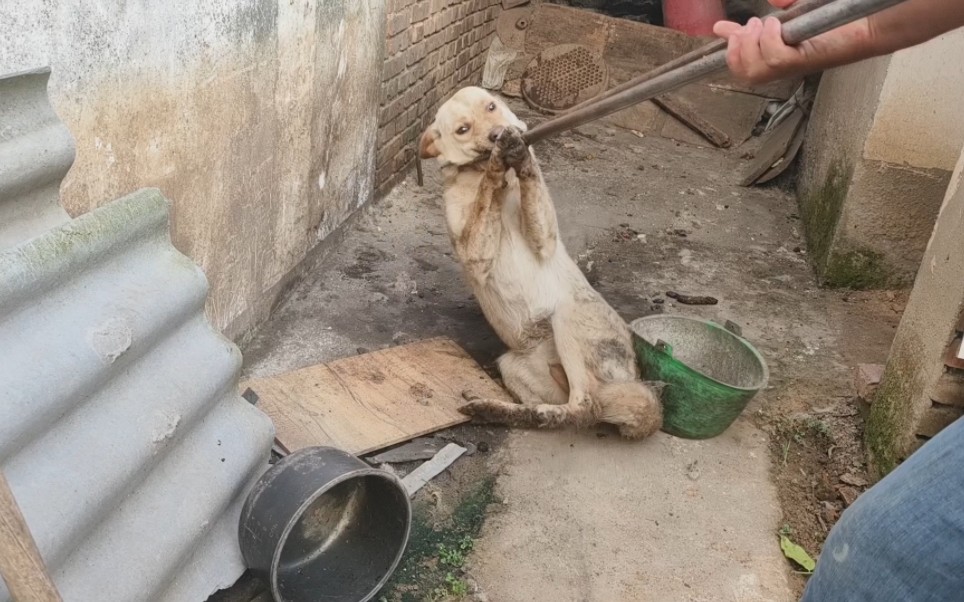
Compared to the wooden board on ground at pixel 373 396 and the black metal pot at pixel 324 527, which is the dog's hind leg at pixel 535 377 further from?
the black metal pot at pixel 324 527

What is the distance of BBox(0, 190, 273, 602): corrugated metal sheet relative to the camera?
1832 millimetres

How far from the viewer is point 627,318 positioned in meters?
4.80

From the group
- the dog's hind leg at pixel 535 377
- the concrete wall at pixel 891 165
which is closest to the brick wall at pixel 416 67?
the dog's hind leg at pixel 535 377

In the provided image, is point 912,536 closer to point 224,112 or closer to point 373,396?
point 373,396

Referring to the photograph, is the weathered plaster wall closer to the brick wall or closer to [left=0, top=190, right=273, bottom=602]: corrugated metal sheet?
the brick wall

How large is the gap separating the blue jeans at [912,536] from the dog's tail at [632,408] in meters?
2.07

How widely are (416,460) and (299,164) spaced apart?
5.80 ft

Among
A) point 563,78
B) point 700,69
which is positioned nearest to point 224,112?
point 700,69

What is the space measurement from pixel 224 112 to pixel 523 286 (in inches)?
60.1

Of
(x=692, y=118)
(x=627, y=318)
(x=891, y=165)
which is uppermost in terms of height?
(x=891, y=165)

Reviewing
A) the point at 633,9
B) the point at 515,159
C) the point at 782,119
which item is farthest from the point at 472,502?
the point at 633,9

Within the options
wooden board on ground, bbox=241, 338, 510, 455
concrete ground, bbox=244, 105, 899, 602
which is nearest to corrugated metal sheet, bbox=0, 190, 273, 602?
wooden board on ground, bbox=241, 338, 510, 455

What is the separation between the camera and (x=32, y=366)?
5.98 ft

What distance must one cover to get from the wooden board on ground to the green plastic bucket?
0.75 meters
